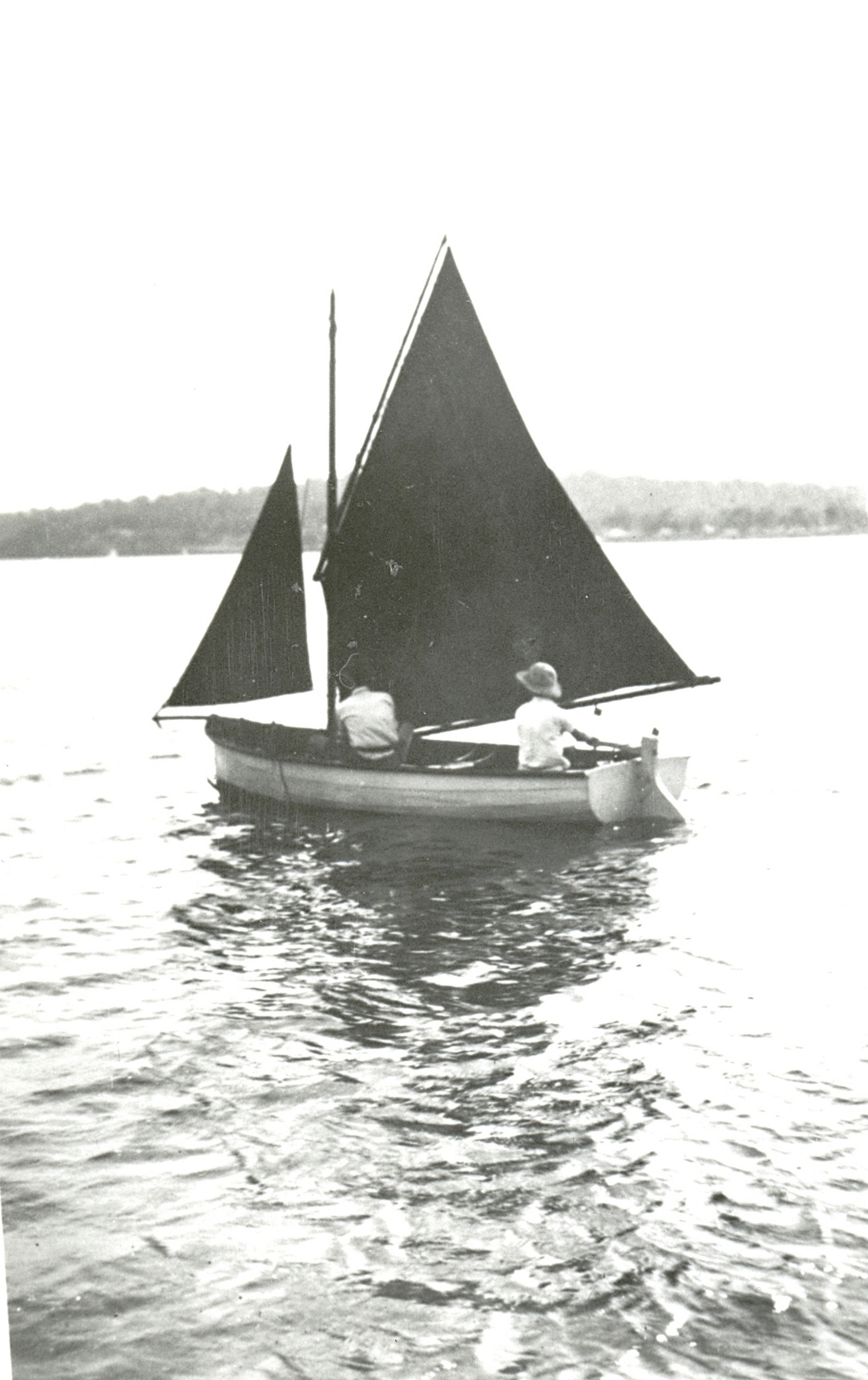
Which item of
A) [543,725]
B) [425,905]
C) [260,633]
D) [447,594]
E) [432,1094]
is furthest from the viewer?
[260,633]

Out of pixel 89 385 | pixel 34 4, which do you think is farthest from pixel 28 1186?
pixel 34 4

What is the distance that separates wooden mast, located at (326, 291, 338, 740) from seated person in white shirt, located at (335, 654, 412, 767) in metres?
0.39

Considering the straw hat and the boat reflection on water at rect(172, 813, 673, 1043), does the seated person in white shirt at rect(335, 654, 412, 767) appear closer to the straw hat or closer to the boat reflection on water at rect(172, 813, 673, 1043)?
the boat reflection on water at rect(172, 813, 673, 1043)

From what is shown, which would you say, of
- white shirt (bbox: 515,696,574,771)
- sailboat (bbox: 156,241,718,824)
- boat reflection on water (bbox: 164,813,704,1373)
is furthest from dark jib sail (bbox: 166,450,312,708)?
white shirt (bbox: 515,696,574,771)

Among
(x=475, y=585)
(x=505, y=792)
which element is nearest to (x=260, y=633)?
(x=475, y=585)

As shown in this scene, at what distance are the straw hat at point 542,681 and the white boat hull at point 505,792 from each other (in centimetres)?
77

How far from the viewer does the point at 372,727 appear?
13.6 m

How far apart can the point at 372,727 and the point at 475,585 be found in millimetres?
1860

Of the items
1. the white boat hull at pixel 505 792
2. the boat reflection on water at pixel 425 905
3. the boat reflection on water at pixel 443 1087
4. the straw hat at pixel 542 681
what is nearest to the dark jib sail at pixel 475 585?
the white boat hull at pixel 505 792

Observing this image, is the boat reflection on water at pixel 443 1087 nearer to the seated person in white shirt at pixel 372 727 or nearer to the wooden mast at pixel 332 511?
the seated person in white shirt at pixel 372 727

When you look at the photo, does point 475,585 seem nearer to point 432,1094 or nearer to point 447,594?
point 447,594

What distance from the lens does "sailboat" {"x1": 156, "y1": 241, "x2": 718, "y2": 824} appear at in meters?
13.5

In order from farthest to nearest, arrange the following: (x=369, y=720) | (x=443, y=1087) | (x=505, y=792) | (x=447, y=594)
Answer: (x=447, y=594)
(x=369, y=720)
(x=505, y=792)
(x=443, y=1087)

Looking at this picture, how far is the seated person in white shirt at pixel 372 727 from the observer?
13562 mm
